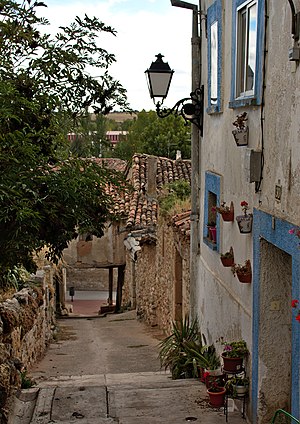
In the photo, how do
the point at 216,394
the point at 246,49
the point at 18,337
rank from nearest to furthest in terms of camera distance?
1. the point at 246,49
2. the point at 216,394
3. the point at 18,337

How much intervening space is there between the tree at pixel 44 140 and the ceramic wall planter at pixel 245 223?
1479 mm

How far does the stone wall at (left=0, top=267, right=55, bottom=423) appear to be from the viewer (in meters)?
8.73

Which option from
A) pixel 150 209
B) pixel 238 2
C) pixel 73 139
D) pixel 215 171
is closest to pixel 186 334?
pixel 215 171

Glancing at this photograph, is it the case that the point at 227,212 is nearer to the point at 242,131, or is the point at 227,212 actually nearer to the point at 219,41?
the point at 242,131

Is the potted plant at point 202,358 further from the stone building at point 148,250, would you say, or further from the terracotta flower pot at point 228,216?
the stone building at point 148,250

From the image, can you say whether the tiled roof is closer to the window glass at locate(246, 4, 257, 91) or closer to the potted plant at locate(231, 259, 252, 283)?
the window glass at locate(246, 4, 257, 91)

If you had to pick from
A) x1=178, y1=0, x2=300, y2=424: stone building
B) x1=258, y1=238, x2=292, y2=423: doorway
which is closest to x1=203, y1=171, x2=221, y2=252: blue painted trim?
x1=178, y1=0, x2=300, y2=424: stone building

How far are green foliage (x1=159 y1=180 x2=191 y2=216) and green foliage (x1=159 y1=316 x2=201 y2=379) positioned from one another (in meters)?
4.87

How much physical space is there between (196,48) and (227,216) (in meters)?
3.91

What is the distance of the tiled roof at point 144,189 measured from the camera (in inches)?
911

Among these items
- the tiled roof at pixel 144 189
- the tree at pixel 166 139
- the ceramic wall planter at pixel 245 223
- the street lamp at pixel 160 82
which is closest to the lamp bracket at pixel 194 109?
the street lamp at pixel 160 82

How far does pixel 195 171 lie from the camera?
11.3 metres

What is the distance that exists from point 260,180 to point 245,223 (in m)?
0.71

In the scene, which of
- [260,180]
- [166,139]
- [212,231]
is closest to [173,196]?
[212,231]
